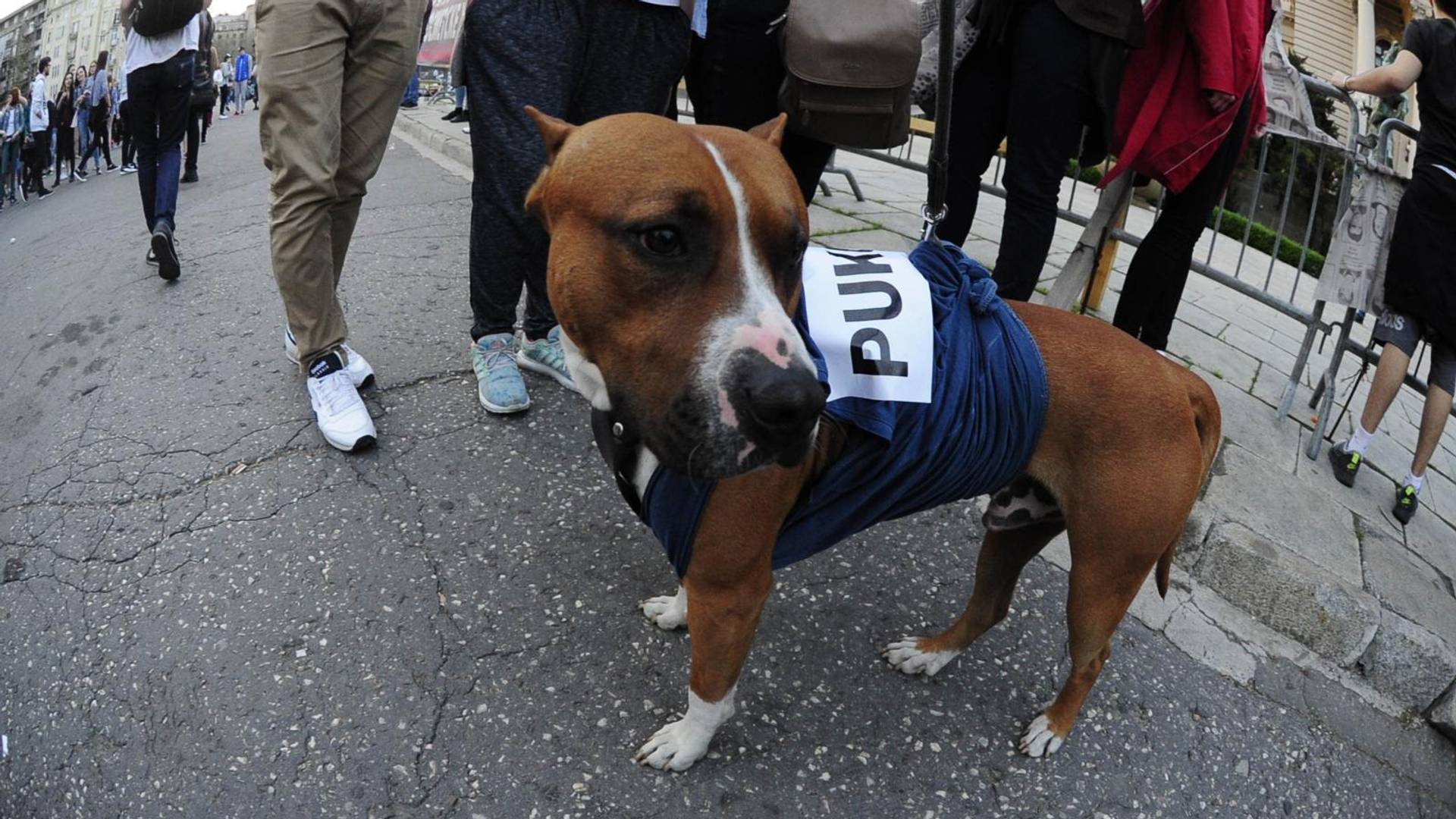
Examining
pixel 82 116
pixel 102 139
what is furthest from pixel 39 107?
pixel 102 139

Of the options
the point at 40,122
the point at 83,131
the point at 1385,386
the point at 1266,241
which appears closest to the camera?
the point at 1385,386

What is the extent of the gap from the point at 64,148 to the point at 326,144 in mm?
15210

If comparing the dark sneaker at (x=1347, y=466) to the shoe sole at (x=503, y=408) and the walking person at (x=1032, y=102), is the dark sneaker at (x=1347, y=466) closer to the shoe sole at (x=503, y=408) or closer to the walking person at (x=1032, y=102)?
the walking person at (x=1032, y=102)

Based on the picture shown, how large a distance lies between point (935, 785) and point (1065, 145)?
7.52ft

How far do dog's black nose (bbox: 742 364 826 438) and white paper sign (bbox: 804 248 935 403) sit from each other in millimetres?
330

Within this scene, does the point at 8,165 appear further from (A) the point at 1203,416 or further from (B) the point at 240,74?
(A) the point at 1203,416

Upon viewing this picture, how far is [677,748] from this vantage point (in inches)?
80.7

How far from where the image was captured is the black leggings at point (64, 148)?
1394 cm

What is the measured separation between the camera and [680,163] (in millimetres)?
1604

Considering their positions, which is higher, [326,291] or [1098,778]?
[326,291]

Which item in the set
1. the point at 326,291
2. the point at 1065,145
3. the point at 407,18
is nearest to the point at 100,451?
the point at 326,291

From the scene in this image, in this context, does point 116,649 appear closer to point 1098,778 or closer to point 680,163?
point 680,163

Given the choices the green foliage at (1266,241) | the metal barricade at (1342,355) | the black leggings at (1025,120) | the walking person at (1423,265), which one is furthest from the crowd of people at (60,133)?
the green foliage at (1266,241)

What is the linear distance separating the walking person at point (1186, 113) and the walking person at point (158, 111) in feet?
17.1
